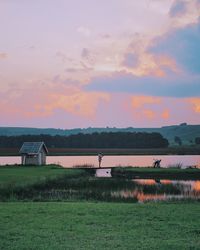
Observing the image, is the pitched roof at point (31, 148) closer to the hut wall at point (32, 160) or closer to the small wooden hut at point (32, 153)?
the small wooden hut at point (32, 153)

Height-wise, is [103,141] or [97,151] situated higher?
[103,141]

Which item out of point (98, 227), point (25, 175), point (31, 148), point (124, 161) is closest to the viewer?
point (98, 227)

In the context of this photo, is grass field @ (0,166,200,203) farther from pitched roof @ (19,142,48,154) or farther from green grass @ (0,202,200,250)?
pitched roof @ (19,142,48,154)

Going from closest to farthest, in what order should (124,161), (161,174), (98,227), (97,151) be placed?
(98,227) < (161,174) < (124,161) < (97,151)

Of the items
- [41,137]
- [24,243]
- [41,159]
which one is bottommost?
[24,243]

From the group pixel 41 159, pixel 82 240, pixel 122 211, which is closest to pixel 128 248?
pixel 82 240

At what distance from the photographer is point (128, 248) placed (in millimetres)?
15414

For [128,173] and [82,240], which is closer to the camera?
[82,240]

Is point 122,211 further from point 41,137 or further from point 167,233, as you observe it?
point 41,137

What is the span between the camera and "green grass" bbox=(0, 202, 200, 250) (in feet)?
53.0

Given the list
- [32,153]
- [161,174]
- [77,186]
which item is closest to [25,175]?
[77,186]

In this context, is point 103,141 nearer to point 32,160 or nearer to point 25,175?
point 32,160

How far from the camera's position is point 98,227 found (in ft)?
64.1

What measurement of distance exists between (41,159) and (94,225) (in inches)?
2377
